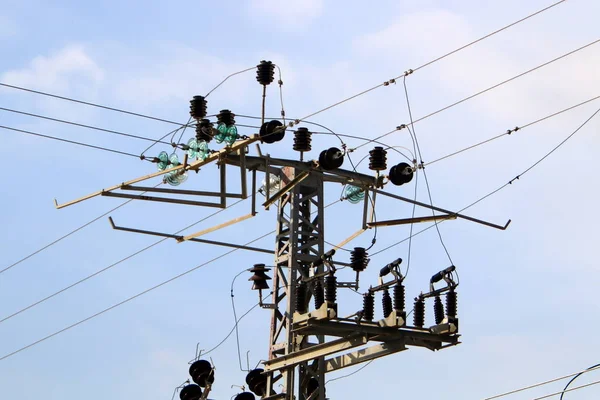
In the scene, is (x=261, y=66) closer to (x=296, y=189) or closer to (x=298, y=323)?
(x=296, y=189)

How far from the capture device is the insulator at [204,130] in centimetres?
2759

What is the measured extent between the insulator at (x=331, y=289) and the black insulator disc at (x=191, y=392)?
509 centimetres

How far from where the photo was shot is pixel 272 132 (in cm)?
2742

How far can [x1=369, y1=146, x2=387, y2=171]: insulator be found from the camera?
2869cm

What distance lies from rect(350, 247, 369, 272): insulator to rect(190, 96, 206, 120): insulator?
3542 millimetres

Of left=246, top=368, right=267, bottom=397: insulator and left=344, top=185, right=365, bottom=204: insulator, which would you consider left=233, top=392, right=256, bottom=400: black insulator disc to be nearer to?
left=246, top=368, right=267, bottom=397: insulator

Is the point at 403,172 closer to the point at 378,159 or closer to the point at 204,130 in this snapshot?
the point at 378,159

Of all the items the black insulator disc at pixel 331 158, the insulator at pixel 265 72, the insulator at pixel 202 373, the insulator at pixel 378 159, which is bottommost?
the insulator at pixel 202 373

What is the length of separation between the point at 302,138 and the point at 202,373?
17.2ft

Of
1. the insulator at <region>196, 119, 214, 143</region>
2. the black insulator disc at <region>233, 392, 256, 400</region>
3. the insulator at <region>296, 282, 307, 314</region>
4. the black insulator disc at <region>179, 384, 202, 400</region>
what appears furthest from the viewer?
the black insulator disc at <region>179, 384, 202, 400</region>

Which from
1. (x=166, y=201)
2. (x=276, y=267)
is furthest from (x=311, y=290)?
(x=166, y=201)

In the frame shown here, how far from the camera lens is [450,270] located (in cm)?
2650

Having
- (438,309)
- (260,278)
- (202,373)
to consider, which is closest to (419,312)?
(438,309)

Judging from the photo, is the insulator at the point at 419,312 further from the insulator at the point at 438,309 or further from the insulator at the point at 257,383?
the insulator at the point at 257,383
